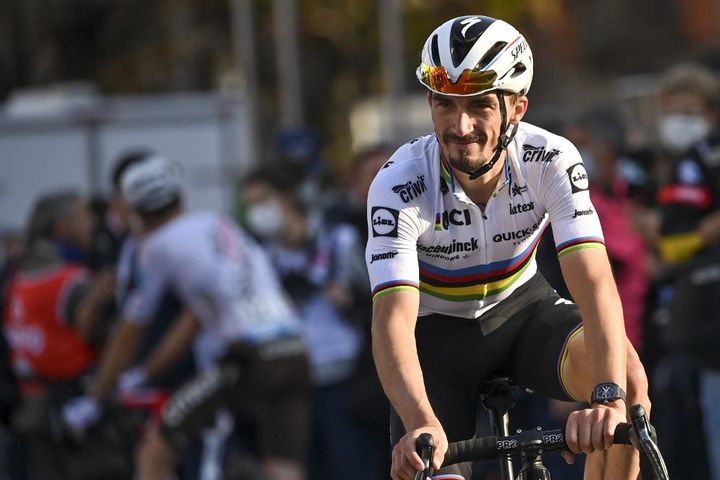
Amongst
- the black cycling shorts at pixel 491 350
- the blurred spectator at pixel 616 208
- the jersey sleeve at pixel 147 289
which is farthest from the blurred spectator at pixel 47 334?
the black cycling shorts at pixel 491 350

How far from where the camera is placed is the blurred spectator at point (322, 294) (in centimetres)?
943

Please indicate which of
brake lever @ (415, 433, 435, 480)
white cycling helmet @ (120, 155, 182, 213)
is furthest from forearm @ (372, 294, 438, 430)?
white cycling helmet @ (120, 155, 182, 213)

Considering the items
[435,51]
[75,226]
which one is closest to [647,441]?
[435,51]

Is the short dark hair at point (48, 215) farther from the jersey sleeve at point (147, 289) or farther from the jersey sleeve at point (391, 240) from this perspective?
the jersey sleeve at point (391, 240)

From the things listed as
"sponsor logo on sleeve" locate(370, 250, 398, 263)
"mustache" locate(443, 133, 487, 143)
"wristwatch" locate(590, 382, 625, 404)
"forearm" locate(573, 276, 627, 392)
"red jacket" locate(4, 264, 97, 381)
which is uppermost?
"mustache" locate(443, 133, 487, 143)

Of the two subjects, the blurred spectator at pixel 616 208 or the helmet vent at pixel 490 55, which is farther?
the blurred spectator at pixel 616 208

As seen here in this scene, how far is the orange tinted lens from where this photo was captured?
5020 mm

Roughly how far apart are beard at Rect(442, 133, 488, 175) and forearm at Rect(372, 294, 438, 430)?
0.53 m

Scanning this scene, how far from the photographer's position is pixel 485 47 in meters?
5.06

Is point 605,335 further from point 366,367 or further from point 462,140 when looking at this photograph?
point 366,367

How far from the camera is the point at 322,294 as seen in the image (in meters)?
9.88

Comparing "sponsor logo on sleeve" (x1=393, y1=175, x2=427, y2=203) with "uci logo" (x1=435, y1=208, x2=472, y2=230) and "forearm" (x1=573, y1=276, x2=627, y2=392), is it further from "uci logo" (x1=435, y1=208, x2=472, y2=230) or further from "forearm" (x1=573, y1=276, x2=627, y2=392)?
"forearm" (x1=573, y1=276, x2=627, y2=392)

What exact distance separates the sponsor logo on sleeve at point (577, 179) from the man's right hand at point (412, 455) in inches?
42.1

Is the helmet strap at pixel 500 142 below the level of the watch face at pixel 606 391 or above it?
above
